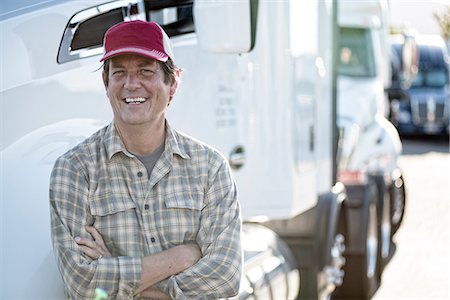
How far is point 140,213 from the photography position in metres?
2.83

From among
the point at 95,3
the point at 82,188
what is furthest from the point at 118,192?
the point at 95,3

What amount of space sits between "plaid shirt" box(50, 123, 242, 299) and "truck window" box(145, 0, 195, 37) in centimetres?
70

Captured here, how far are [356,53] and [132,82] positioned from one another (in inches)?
252

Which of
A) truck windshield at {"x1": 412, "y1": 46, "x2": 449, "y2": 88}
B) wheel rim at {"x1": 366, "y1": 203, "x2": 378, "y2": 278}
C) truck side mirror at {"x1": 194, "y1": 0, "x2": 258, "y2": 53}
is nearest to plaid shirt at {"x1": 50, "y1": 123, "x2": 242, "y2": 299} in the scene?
truck side mirror at {"x1": 194, "y1": 0, "x2": 258, "y2": 53}

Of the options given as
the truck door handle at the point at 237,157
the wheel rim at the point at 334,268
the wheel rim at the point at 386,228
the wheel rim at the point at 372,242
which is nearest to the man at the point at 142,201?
the truck door handle at the point at 237,157

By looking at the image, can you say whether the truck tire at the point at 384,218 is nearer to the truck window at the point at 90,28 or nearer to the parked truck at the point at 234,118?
the parked truck at the point at 234,118

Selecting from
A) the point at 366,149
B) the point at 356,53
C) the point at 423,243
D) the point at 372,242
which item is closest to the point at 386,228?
A: the point at 366,149

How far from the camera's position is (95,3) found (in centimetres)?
316

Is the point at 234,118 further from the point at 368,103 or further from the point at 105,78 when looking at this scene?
the point at 368,103

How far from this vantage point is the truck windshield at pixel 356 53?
29.0ft

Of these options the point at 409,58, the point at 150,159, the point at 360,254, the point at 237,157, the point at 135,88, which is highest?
the point at 135,88

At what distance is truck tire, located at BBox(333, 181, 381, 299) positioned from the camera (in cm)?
672

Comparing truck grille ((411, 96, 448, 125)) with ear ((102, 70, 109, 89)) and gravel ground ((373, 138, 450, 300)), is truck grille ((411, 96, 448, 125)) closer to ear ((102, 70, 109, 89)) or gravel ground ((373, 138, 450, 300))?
gravel ground ((373, 138, 450, 300))

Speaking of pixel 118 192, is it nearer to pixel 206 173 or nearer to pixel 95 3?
pixel 206 173
